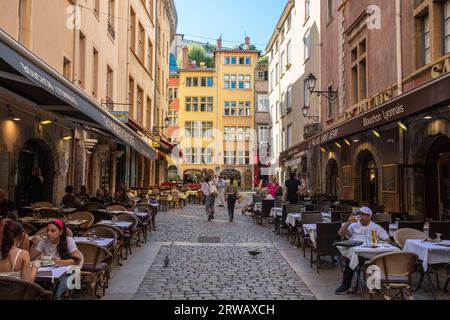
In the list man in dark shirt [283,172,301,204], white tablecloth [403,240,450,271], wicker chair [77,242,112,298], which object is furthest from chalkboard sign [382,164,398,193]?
wicker chair [77,242,112,298]

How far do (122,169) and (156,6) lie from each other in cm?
1284

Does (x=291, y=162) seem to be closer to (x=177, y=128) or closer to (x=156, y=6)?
(x=156, y=6)

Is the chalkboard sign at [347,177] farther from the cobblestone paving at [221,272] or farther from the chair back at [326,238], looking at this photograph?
the chair back at [326,238]

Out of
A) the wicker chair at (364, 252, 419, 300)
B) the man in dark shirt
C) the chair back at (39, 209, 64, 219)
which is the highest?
the man in dark shirt

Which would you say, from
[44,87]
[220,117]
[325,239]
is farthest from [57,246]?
[220,117]

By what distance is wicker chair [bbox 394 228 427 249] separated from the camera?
23.3ft

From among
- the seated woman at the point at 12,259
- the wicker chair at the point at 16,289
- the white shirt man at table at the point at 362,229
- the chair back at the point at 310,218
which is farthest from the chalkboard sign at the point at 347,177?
the wicker chair at the point at 16,289

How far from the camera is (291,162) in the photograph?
22.9 meters

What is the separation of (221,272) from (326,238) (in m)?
1.88

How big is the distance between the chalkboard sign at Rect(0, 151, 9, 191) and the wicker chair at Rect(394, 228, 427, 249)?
829 centimetres

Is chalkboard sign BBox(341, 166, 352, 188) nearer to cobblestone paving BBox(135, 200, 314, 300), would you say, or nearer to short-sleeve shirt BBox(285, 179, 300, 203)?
short-sleeve shirt BBox(285, 179, 300, 203)

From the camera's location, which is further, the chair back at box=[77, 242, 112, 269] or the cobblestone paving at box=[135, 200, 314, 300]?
the cobblestone paving at box=[135, 200, 314, 300]

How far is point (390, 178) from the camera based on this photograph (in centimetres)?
1319

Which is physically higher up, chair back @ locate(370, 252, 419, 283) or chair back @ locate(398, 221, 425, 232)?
chair back @ locate(398, 221, 425, 232)
